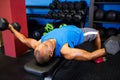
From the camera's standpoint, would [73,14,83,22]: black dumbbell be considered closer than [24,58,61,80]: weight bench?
No

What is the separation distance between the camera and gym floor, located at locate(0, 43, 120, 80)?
91.7 inches

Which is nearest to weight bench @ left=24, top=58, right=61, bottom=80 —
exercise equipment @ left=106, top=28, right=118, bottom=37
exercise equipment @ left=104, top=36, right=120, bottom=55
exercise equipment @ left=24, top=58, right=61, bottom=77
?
exercise equipment @ left=24, top=58, right=61, bottom=77

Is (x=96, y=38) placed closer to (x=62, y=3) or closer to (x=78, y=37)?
(x=78, y=37)

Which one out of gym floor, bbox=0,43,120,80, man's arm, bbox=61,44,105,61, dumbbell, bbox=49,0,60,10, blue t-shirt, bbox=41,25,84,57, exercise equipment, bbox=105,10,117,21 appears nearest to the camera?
man's arm, bbox=61,44,105,61

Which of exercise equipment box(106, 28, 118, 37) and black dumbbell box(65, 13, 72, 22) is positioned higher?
black dumbbell box(65, 13, 72, 22)

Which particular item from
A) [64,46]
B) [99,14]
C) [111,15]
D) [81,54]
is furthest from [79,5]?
[81,54]

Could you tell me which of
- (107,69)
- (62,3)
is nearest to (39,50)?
(107,69)

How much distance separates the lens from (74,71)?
98.7 inches

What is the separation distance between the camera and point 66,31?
2.04 m

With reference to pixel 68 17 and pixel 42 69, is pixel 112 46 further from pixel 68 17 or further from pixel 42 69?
pixel 68 17

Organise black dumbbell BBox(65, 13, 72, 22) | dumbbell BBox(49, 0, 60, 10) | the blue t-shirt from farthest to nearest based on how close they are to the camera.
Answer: dumbbell BBox(49, 0, 60, 10), black dumbbell BBox(65, 13, 72, 22), the blue t-shirt

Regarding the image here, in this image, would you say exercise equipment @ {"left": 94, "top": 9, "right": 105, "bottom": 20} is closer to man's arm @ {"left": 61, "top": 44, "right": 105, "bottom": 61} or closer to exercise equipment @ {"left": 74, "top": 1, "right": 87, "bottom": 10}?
exercise equipment @ {"left": 74, "top": 1, "right": 87, "bottom": 10}

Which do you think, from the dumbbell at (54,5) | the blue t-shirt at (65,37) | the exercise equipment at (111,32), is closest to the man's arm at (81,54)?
the blue t-shirt at (65,37)

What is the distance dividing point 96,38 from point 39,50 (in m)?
1.29
